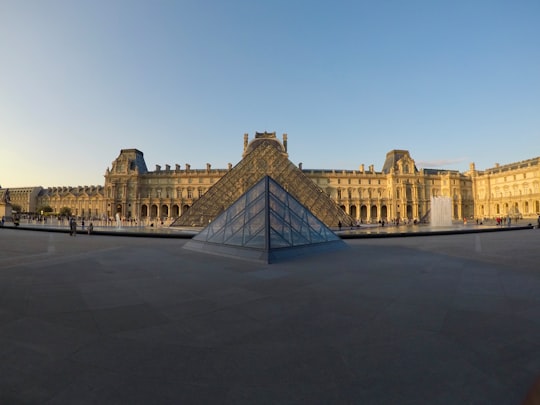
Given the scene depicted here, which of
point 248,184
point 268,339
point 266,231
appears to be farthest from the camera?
point 248,184

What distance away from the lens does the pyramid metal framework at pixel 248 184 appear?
24.6 metres

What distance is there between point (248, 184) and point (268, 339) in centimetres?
2304

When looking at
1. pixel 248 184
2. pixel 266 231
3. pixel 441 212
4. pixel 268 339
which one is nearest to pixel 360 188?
pixel 441 212

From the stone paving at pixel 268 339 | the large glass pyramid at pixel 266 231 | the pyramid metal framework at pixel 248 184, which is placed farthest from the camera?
the pyramid metal framework at pixel 248 184

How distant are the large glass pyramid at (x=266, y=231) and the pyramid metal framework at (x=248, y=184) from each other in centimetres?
1299

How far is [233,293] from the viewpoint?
4609mm

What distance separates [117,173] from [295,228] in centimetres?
6125

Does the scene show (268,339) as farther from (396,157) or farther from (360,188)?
(396,157)

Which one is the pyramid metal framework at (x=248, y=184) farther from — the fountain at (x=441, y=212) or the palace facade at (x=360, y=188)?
the palace facade at (x=360, y=188)

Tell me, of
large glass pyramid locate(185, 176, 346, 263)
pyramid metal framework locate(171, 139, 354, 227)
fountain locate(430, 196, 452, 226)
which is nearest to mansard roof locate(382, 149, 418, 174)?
fountain locate(430, 196, 452, 226)

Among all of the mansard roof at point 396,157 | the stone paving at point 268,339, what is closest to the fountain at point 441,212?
the mansard roof at point 396,157

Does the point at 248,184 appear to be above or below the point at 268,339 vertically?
above

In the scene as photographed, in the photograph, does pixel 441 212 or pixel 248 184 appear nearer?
pixel 248 184

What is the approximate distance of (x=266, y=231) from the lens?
344 inches
